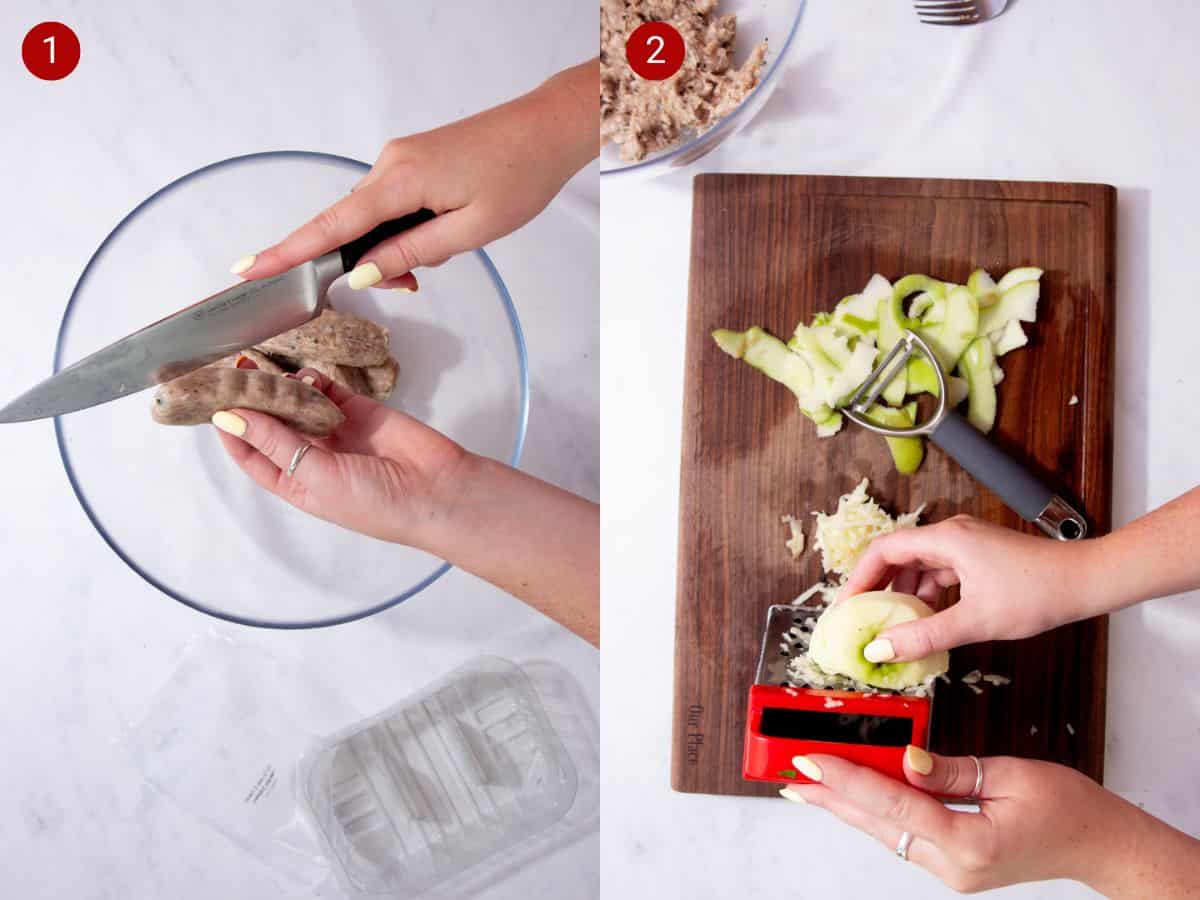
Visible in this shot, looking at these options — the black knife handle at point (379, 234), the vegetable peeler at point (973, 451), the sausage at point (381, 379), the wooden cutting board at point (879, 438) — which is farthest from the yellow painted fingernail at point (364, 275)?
the vegetable peeler at point (973, 451)

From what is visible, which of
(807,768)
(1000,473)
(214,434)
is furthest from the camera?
(214,434)

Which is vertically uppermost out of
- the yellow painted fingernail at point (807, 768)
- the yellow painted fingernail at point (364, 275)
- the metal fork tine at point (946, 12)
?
the metal fork tine at point (946, 12)

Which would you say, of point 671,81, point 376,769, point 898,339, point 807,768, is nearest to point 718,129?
point 671,81

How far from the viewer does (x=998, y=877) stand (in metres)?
0.51

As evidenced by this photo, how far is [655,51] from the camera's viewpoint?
0.60 meters

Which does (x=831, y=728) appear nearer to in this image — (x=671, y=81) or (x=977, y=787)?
(x=977, y=787)

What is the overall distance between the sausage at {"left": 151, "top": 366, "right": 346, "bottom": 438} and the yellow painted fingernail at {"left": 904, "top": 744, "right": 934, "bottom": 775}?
0.42m

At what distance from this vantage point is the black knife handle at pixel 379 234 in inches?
21.6

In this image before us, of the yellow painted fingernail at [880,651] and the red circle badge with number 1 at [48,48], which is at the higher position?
the red circle badge with number 1 at [48,48]

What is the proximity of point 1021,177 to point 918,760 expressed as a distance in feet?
1.38

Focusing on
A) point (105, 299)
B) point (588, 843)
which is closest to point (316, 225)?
point (105, 299)

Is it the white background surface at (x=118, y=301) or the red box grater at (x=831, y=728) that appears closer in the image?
the red box grater at (x=831, y=728)

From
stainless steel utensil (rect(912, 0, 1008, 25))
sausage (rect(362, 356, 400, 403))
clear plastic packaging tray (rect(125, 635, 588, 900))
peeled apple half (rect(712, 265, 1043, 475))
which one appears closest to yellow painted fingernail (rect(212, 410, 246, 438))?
sausage (rect(362, 356, 400, 403))

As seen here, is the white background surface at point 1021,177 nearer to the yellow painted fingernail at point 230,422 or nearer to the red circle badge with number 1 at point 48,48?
the yellow painted fingernail at point 230,422
